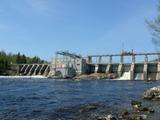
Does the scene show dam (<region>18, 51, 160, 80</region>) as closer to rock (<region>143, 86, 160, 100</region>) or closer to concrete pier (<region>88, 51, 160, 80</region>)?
concrete pier (<region>88, 51, 160, 80</region>)

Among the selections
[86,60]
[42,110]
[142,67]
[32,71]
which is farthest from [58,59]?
[42,110]

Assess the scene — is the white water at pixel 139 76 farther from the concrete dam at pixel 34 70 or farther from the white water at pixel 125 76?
the concrete dam at pixel 34 70

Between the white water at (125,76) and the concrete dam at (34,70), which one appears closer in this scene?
the white water at (125,76)

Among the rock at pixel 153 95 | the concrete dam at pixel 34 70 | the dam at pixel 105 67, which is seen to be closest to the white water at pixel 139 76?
the dam at pixel 105 67

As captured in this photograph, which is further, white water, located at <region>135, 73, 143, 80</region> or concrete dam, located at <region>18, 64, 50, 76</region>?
concrete dam, located at <region>18, 64, 50, 76</region>

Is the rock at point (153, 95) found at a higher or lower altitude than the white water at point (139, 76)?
lower

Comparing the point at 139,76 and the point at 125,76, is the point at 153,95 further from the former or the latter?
the point at 125,76

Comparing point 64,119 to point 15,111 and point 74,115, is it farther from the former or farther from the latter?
point 15,111

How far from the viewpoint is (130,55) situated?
14350 centimetres

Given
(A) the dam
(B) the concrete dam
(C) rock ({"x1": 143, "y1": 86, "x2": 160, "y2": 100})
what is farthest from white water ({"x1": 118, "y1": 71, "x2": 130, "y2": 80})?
(C) rock ({"x1": 143, "y1": 86, "x2": 160, "y2": 100})

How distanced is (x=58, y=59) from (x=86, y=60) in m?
13.8

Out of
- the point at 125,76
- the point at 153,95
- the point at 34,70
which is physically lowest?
the point at 153,95

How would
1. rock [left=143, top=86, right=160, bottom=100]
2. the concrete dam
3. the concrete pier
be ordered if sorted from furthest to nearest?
the concrete dam, the concrete pier, rock [left=143, top=86, right=160, bottom=100]

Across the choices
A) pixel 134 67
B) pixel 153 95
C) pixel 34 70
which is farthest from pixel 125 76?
pixel 153 95
